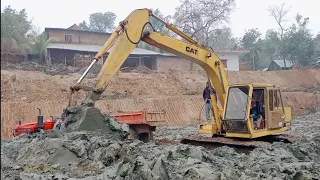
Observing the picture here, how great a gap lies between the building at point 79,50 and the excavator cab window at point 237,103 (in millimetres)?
15757

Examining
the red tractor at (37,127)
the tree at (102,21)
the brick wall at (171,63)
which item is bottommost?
the red tractor at (37,127)

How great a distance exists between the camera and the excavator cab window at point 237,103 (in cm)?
846

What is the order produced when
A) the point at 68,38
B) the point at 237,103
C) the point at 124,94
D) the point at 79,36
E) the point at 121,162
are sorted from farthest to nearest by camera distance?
the point at 79,36 → the point at 68,38 → the point at 124,94 → the point at 237,103 → the point at 121,162

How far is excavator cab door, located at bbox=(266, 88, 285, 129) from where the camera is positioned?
866 cm

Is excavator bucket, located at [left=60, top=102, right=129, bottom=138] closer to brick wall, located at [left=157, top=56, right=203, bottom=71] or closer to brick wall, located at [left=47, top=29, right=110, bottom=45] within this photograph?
brick wall, located at [left=157, top=56, right=203, bottom=71]

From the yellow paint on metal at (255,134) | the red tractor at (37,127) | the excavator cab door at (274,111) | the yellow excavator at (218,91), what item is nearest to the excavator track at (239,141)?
the yellow excavator at (218,91)

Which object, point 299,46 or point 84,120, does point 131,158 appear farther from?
point 299,46

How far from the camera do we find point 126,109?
19.6 meters

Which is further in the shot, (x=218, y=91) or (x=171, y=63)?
(x=171, y=63)

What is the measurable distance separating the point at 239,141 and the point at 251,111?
0.79 metres

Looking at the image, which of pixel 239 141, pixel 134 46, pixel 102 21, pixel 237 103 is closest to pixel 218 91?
pixel 237 103

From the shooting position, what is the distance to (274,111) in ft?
28.8

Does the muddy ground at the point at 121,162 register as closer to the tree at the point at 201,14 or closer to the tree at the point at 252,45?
the tree at the point at 201,14

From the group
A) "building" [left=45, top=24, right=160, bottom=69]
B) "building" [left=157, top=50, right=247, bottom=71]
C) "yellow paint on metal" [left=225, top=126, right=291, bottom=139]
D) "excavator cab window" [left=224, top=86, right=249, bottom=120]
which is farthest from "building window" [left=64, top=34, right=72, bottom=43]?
"yellow paint on metal" [left=225, top=126, right=291, bottom=139]
